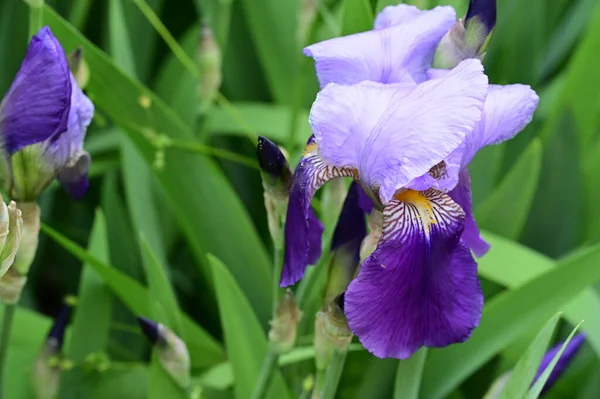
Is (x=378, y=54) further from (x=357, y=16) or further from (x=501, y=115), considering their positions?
(x=357, y=16)

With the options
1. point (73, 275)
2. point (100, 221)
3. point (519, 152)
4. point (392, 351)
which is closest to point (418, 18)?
point (392, 351)

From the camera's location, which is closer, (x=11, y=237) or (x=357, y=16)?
(x=11, y=237)

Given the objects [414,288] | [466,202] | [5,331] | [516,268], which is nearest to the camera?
[414,288]

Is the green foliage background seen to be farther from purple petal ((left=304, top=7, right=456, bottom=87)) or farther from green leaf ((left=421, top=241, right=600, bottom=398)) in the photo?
purple petal ((left=304, top=7, right=456, bottom=87))

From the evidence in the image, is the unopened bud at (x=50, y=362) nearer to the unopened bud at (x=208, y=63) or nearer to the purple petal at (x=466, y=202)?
the unopened bud at (x=208, y=63)

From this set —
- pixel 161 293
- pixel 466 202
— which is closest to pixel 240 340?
pixel 161 293

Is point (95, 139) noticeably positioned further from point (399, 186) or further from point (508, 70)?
point (399, 186)

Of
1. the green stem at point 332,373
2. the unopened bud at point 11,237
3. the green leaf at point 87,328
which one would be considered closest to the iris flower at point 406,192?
the green stem at point 332,373
